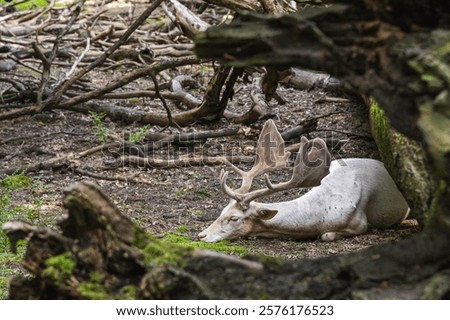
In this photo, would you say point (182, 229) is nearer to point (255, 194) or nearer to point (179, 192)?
point (255, 194)

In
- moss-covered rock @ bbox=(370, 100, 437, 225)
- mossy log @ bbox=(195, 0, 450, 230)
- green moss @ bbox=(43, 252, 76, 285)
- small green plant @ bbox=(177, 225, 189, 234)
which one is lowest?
small green plant @ bbox=(177, 225, 189, 234)

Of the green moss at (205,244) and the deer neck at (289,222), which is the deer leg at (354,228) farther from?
the green moss at (205,244)

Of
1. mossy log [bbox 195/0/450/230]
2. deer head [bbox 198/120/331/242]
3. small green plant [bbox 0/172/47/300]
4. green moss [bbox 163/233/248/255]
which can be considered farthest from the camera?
deer head [bbox 198/120/331/242]

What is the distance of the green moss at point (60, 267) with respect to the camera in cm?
293

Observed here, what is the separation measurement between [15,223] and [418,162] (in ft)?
10.2

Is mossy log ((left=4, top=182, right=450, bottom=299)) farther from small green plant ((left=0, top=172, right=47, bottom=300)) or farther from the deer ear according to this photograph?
the deer ear

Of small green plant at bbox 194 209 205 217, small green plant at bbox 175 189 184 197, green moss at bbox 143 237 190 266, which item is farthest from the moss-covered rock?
small green plant at bbox 175 189 184 197

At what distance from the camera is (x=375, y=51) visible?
2789mm

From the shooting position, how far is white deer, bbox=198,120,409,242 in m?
6.89

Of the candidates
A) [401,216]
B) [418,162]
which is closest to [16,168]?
[401,216]

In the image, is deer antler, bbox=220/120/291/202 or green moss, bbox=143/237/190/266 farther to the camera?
deer antler, bbox=220/120/291/202

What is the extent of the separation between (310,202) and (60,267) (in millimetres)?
4438

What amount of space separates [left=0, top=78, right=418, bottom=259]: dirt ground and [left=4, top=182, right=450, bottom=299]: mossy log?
10.8 feet

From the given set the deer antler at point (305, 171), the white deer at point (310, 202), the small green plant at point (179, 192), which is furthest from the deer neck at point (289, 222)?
the small green plant at point (179, 192)
